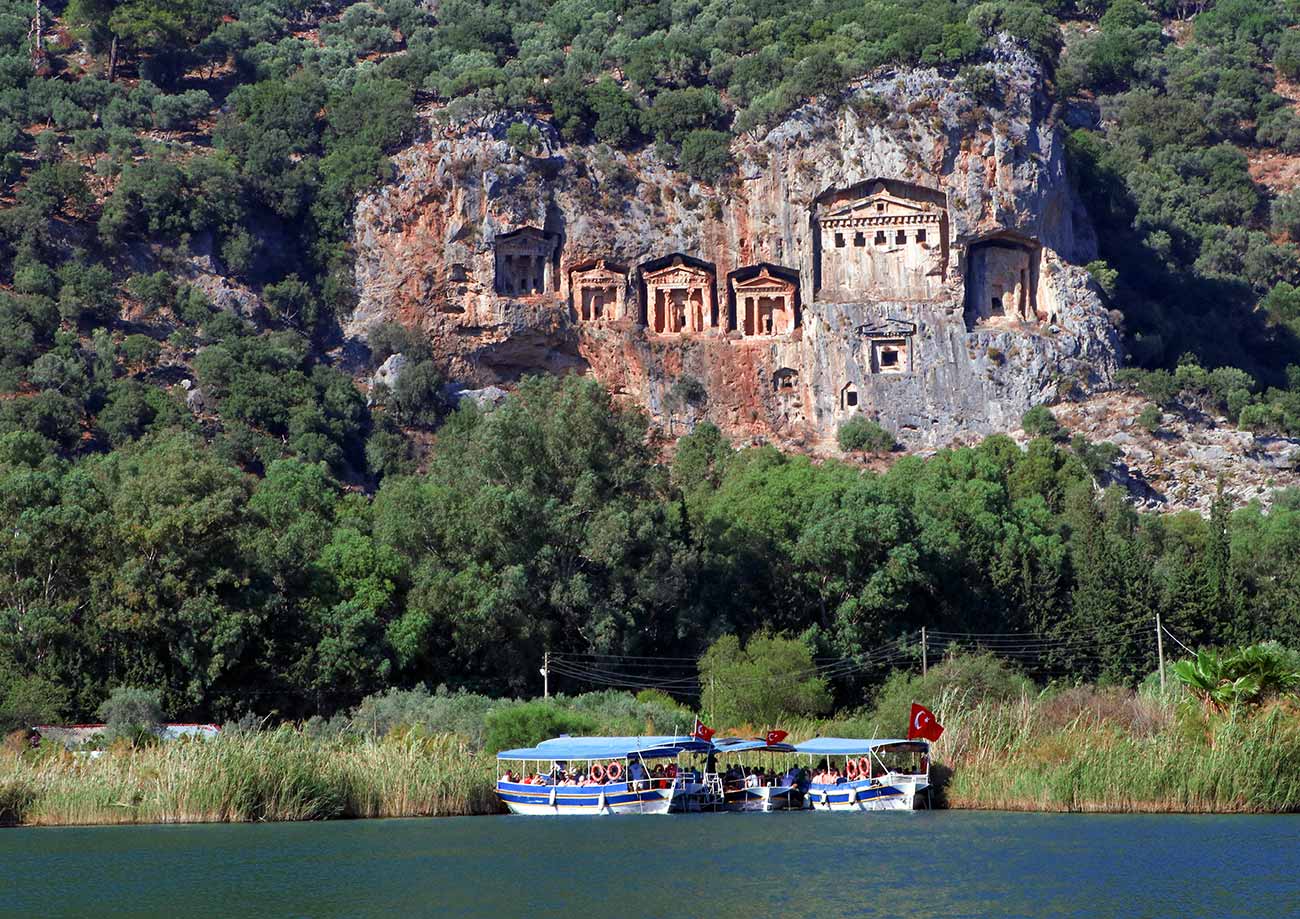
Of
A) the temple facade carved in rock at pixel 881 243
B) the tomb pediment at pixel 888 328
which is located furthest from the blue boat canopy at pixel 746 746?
the temple facade carved in rock at pixel 881 243

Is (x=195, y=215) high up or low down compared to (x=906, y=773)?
up

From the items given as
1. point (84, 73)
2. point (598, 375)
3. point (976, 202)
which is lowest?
point (598, 375)

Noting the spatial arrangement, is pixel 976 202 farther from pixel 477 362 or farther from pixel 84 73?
pixel 84 73

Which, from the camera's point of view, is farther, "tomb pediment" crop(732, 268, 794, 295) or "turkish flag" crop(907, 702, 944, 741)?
"tomb pediment" crop(732, 268, 794, 295)

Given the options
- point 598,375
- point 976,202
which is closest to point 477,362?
point 598,375

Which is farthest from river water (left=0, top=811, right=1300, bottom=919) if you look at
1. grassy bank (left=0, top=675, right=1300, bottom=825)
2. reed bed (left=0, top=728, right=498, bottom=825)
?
grassy bank (left=0, top=675, right=1300, bottom=825)

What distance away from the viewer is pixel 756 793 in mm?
50000

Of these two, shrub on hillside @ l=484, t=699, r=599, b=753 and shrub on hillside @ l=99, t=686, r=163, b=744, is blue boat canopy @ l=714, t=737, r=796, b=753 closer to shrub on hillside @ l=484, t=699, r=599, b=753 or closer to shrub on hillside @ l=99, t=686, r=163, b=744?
shrub on hillside @ l=484, t=699, r=599, b=753

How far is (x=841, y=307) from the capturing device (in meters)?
96.0

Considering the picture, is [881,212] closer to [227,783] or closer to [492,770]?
[492,770]

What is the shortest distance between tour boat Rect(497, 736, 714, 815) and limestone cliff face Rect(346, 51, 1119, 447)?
46.7m

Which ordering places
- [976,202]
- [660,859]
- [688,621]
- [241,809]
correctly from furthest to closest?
[976,202] → [688,621] → [241,809] → [660,859]

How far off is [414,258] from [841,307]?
19.9 meters

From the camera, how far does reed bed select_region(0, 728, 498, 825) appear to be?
43812mm
